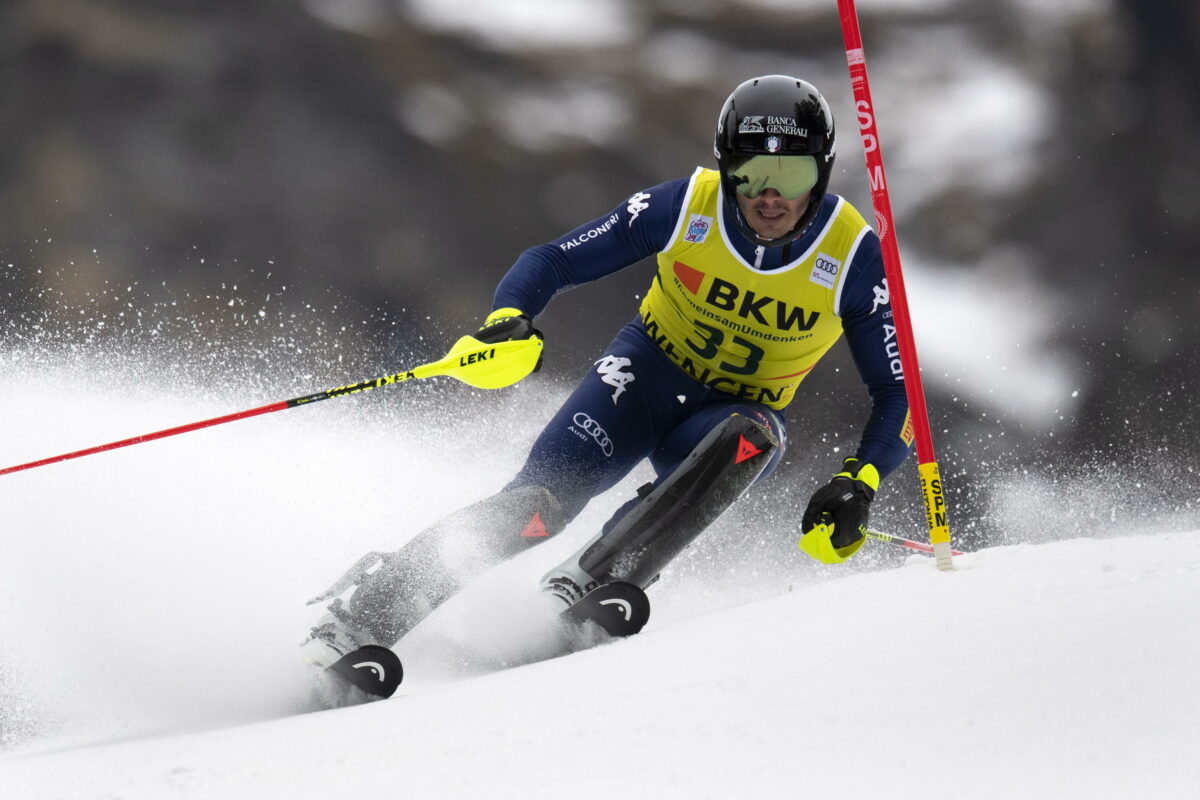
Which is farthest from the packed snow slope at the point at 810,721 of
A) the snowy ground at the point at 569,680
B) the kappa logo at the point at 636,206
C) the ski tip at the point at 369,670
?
the kappa logo at the point at 636,206

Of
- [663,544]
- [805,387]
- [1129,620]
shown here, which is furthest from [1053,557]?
[805,387]

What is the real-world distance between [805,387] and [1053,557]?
3476 millimetres

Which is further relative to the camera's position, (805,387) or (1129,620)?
(805,387)

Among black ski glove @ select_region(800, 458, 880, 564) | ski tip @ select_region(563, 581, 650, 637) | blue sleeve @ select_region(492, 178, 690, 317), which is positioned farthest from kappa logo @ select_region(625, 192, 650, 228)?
ski tip @ select_region(563, 581, 650, 637)

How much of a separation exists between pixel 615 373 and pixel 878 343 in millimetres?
573

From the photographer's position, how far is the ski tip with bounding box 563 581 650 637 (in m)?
1.85

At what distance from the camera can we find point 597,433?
223cm

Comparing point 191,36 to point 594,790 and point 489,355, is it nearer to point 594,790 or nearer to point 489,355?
point 489,355

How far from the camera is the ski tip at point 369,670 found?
176 cm

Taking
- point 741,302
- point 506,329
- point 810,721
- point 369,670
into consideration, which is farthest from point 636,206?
point 810,721

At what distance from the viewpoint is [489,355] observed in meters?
2.01

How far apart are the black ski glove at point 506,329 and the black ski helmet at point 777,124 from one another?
1.67ft

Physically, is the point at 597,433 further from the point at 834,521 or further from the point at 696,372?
the point at 834,521

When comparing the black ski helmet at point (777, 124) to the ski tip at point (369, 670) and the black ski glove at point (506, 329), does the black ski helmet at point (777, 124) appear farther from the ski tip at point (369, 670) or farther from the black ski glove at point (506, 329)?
the ski tip at point (369, 670)
